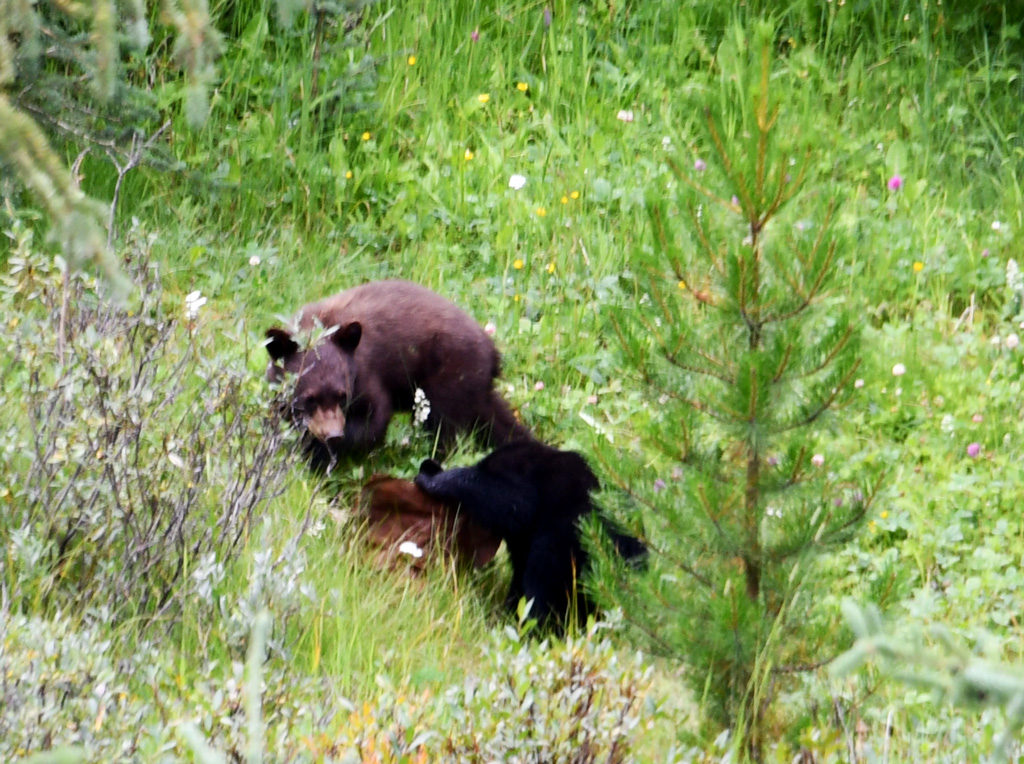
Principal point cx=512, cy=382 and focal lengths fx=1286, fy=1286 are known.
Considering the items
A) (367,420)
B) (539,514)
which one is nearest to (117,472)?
(539,514)

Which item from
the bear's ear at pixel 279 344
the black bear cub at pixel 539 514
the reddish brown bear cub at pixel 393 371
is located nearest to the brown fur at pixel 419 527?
the black bear cub at pixel 539 514

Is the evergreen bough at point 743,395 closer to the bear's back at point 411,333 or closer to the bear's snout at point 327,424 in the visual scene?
the bear's snout at point 327,424

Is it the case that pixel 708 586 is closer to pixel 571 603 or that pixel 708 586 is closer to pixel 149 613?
pixel 571 603

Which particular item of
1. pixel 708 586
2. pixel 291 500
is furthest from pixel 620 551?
pixel 291 500

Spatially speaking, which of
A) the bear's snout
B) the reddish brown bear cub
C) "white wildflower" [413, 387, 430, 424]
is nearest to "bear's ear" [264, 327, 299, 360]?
the reddish brown bear cub

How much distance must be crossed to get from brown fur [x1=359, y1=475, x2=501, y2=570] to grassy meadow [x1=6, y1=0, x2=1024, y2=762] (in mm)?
120

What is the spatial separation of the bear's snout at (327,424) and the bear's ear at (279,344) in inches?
11.8

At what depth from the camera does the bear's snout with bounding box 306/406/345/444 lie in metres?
5.33

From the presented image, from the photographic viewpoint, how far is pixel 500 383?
6.24 metres

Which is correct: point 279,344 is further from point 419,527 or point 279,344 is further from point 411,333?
point 419,527

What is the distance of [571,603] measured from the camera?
438cm

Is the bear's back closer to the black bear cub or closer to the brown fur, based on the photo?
the brown fur

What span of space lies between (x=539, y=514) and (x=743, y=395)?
55.4 inches

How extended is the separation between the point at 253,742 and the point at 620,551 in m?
2.92
